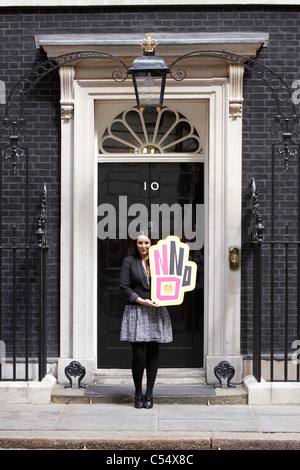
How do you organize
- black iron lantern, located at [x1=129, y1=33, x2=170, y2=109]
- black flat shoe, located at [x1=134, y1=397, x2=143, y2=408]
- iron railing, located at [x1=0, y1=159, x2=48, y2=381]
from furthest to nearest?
iron railing, located at [x1=0, y1=159, x2=48, y2=381] < black flat shoe, located at [x1=134, y1=397, x2=143, y2=408] < black iron lantern, located at [x1=129, y1=33, x2=170, y2=109]

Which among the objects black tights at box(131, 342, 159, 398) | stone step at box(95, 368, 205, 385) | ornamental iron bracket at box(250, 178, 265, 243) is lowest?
stone step at box(95, 368, 205, 385)

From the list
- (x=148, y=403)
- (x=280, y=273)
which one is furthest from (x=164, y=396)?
(x=280, y=273)

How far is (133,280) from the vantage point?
8.27 meters

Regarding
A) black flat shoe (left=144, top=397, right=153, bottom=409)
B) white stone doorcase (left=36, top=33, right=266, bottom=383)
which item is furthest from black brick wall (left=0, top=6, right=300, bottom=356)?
black flat shoe (left=144, top=397, right=153, bottom=409)

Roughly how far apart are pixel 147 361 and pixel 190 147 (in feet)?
8.76

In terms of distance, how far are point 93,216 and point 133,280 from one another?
1.32 metres

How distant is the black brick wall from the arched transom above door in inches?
25.7

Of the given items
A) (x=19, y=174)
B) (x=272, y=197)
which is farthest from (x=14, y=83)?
(x=272, y=197)

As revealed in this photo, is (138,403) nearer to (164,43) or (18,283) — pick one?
(18,283)

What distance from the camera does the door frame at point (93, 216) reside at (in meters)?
9.16

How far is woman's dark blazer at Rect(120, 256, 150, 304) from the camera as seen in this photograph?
27.1 ft

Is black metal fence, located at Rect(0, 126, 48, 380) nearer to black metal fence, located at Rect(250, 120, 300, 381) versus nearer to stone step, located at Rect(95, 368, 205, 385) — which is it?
stone step, located at Rect(95, 368, 205, 385)

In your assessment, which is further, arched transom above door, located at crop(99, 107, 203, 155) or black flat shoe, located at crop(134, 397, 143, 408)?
arched transom above door, located at crop(99, 107, 203, 155)

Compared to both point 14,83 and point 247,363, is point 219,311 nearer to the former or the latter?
point 247,363
